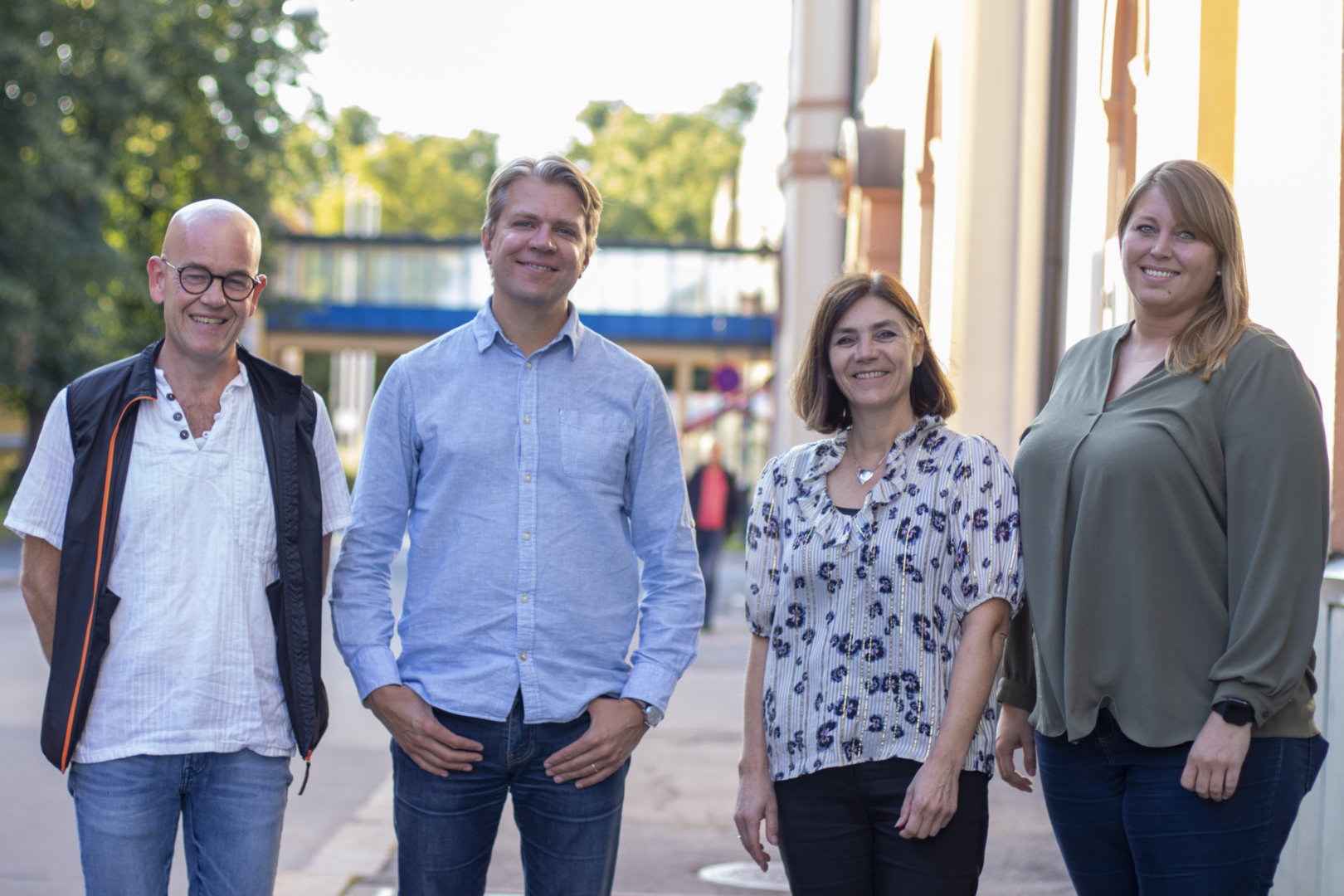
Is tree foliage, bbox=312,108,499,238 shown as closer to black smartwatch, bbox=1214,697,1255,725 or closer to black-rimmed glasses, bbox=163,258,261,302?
black-rimmed glasses, bbox=163,258,261,302

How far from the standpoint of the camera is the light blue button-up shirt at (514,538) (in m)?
3.04

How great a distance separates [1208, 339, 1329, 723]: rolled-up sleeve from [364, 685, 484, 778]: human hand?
4.91ft

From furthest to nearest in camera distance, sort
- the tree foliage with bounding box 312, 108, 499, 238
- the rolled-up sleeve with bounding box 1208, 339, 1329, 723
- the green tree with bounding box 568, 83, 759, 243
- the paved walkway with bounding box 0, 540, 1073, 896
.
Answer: the tree foliage with bounding box 312, 108, 499, 238 → the green tree with bounding box 568, 83, 759, 243 → the paved walkway with bounding box 0, 540, 1073, 896 → the rolled-up sleeve with bounding box 1208, 339, 1329, 723

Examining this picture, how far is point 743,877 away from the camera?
586 centimetres

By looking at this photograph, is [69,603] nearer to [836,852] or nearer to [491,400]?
[491,400]

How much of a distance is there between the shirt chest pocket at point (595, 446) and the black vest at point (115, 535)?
55 cm

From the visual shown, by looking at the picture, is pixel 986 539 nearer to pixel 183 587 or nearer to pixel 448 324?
pixel 183 587

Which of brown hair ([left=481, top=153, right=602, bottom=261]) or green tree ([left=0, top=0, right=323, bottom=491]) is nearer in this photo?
brown hair ([left=481, top=153, right=602, bottom=261])

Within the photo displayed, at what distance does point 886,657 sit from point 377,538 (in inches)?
43.9

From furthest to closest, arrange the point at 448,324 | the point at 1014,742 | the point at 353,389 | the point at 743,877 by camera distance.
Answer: the point at 353,389, the point at 448,324, the point at 743,877, the point at 1014,742

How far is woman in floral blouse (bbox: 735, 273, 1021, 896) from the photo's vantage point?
9.41 ft

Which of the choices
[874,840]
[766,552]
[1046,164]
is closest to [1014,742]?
[874,840]

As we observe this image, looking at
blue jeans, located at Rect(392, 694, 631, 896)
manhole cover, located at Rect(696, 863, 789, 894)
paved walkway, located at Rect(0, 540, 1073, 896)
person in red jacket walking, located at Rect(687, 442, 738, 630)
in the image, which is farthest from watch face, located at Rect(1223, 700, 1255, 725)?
person in red jacket walking, located at Rect(687, 442, 738, 630)

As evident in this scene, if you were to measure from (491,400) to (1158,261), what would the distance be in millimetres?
1430
